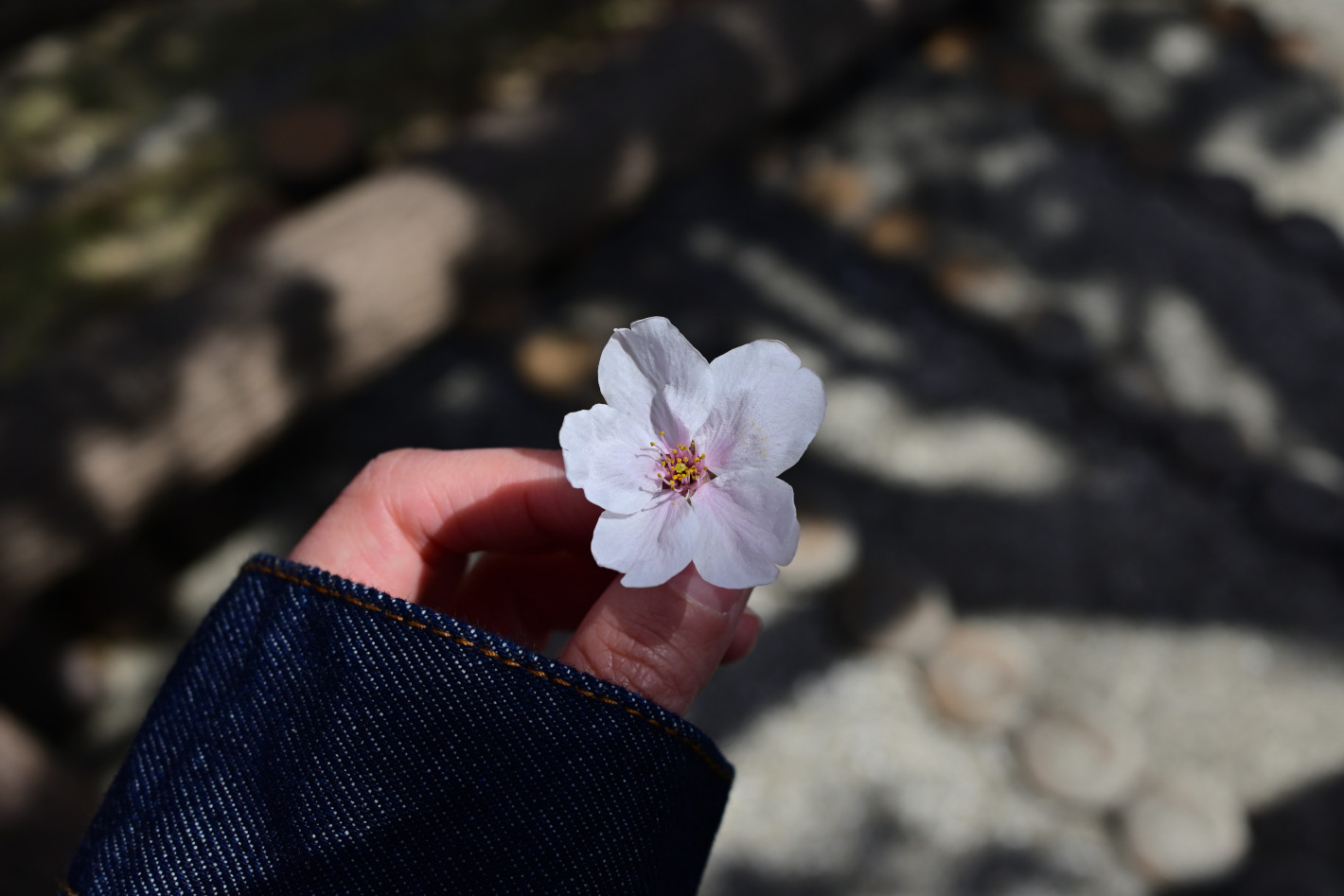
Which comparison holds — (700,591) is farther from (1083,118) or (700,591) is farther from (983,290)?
(1083,118)

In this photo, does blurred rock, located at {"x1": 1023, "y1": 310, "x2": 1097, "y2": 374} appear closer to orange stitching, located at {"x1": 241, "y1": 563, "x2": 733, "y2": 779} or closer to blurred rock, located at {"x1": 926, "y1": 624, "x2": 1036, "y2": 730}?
blurred rock, located at {"x1": 926, "y1": 624, "x2": 1036, "y2": 730}

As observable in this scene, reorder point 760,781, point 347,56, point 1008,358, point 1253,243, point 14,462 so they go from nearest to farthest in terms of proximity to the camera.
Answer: point 14,462 < point 760,781 < point 1008,358 < point 1253,243 < point 347,56

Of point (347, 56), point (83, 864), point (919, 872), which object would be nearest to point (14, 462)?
point (83, 864)

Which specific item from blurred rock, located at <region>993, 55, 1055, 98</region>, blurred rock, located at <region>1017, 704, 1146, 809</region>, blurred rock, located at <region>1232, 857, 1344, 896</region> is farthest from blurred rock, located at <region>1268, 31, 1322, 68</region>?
blurred rock, located at <region>1232, 857, 1344, 896</region>

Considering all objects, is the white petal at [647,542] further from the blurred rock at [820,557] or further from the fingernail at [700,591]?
the blurred rock at [820,557]

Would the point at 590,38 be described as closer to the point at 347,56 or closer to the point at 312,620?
the point at 347,56

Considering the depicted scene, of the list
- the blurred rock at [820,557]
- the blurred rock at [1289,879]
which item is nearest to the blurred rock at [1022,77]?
the blurred rock at [820,557]
